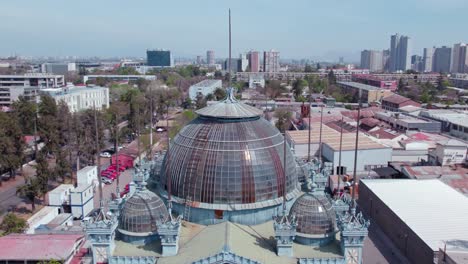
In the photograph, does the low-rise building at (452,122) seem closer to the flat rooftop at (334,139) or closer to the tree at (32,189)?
the flat rooftop at (334,139)

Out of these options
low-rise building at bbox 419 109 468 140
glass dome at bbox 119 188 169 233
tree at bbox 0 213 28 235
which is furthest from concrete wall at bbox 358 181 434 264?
low-rise building at bbox 419 109 468 140

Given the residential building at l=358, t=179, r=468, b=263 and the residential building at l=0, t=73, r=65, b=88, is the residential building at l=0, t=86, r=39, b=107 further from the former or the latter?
the residential building at l=358, t=179, r=468, b=263

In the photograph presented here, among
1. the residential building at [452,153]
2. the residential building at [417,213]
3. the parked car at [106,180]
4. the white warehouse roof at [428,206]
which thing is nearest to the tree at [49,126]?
the parked car at [106,180]

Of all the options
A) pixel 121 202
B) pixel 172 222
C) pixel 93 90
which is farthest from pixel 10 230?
pixel 93 90

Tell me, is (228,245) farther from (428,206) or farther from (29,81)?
(29,81)

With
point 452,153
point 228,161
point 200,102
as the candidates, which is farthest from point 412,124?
point 228,161

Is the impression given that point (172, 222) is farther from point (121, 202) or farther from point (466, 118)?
point (466, 118)
